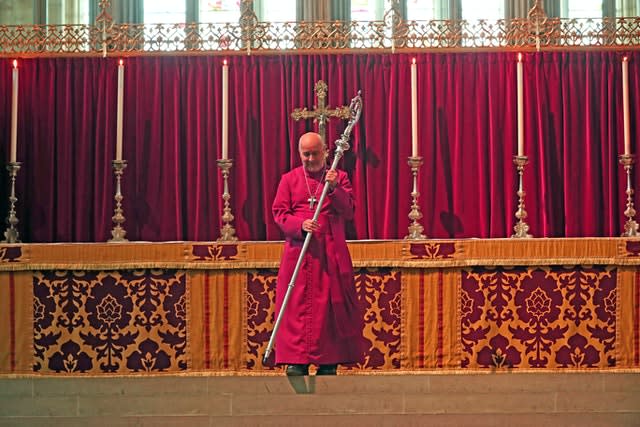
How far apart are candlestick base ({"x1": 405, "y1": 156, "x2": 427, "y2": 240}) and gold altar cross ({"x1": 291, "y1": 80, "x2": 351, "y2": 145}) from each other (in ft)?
2.28

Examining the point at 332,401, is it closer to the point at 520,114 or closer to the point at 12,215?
the point at 520,114

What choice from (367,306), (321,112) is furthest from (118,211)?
(367,306)

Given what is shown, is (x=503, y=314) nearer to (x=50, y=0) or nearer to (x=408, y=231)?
(x=408, y=231)

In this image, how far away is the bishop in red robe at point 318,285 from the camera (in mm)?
7277

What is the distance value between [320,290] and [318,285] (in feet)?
0.12

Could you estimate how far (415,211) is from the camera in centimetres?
838

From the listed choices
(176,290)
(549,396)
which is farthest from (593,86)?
(176,290)

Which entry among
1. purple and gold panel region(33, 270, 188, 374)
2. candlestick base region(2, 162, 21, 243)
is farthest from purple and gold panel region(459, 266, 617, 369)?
candlestick base region(2, 162, 21, 243)

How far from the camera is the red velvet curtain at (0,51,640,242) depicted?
8.87 m

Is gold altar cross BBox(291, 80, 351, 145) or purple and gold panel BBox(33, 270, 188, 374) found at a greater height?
gold altar cross BBox(291, 80, 351, 145)

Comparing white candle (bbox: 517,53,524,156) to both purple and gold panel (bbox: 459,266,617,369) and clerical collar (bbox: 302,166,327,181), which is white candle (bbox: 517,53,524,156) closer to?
purple and gold panel (bbox: 459,266,617,369)

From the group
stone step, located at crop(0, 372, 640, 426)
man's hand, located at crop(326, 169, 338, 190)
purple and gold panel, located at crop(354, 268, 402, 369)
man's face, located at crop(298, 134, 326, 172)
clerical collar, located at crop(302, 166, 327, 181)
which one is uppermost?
A: man's face, located at crop(298, 134, 326, 172)

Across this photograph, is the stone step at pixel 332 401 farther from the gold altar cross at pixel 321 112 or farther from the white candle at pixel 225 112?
the gold altar cross at pixel 321 112

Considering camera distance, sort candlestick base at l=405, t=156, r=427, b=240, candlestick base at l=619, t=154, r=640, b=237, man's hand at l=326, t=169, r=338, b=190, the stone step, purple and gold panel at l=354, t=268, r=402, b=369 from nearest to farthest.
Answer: the stone step
man's hand at l=326, t=169, r=338, b=190
purple and gold panel at l=354, t=268, r=402, b=369
candlestick base at l=405, t=156, r=427, b=240
candlestick base at l=619, t=154, r=640, b=237
